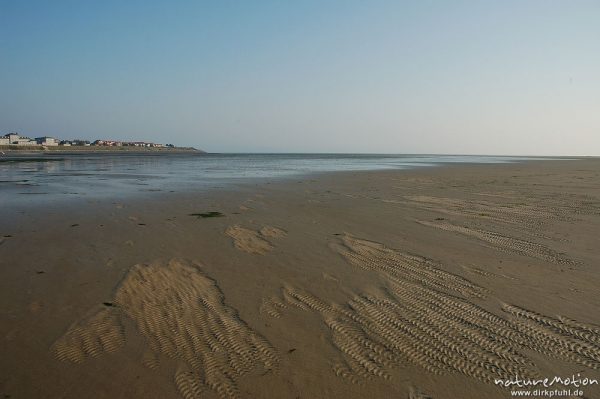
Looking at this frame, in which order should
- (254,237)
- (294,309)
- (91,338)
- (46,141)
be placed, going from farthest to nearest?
1. (46,141)
2. (254,237)
3. (294,309)
4. (91,338)

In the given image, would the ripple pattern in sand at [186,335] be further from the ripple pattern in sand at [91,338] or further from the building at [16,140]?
the building at [16,140]

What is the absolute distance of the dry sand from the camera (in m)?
3.42

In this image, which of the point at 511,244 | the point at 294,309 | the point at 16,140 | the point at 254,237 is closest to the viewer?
the point at 294,309

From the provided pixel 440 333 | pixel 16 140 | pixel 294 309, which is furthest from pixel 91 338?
pixel 16 140

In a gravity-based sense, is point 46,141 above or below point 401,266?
above

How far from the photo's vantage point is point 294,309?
4.85 m

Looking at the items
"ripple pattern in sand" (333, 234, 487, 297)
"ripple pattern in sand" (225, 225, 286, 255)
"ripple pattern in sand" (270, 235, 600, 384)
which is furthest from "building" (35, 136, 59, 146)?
"ripple pattern in sand" (270, 235, 600, 384)

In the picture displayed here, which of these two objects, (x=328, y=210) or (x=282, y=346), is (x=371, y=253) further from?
(x=328, y=210)

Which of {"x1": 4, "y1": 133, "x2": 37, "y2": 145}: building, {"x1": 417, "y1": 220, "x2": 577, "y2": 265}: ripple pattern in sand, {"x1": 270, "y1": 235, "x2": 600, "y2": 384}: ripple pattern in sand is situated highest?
{"x1": 4, "y1": 133, "x2": 37, "y2": 145}: building

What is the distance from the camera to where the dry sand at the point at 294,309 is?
3420 millimetres

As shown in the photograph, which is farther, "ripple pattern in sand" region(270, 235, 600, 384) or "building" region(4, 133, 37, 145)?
"building" region(4, 133, 37, 145)

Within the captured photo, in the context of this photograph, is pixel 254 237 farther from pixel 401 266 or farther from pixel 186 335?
pixel 186 335

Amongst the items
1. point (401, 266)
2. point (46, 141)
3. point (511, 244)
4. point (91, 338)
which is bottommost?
point (91, 338)

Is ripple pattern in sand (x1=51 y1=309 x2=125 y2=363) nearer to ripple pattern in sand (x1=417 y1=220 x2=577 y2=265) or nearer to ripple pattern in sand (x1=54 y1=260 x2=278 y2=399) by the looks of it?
ripple pattern in sand (x1=54 y1=260 x2=278 y2=399)
